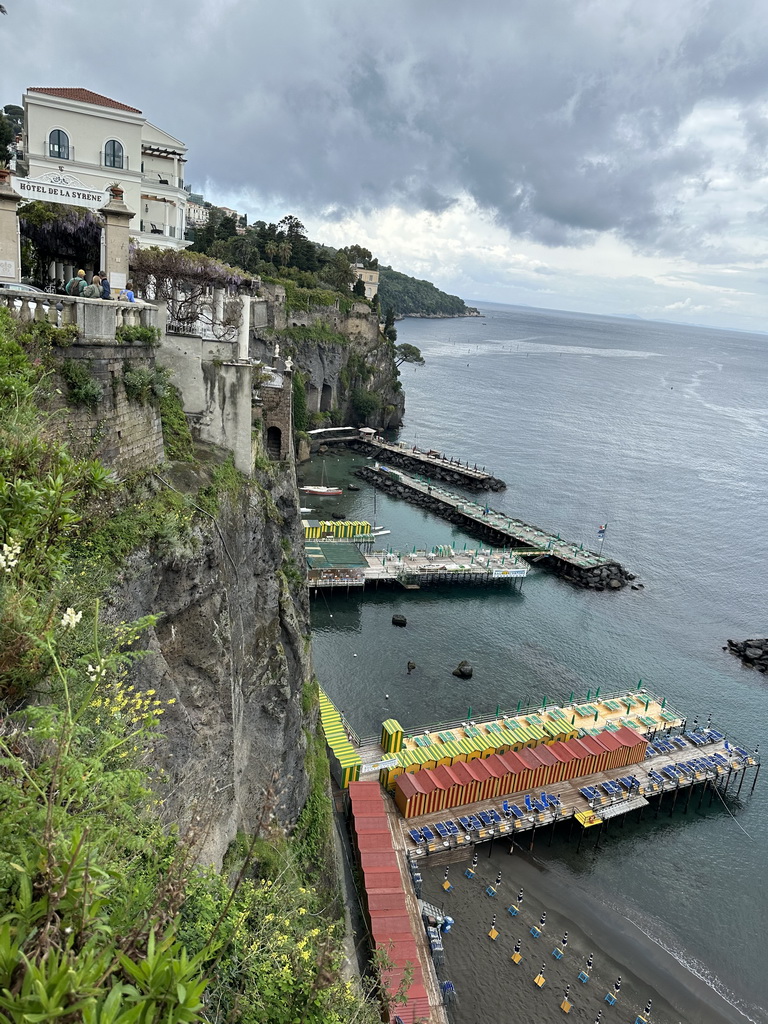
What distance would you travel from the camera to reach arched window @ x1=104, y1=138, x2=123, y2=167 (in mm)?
30859

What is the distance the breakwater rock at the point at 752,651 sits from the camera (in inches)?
1839

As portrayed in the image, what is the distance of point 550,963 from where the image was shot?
962 inches

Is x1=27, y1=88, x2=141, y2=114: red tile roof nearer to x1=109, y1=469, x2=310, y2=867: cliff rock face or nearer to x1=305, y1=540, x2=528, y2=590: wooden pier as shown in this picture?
x1=109, y1=469, x2=310, y2=867: cliff rock face

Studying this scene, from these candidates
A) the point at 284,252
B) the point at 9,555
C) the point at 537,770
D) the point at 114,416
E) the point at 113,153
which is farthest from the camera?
the point at 284,252

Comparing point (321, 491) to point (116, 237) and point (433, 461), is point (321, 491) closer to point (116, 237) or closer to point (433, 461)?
point (433, 461)

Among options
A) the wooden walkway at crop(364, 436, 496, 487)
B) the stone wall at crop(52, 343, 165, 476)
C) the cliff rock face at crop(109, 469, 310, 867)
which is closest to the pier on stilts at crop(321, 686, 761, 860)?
the cliff rock face at crop(109, 469, 310, 867)

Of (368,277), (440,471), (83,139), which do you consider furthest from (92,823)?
(368,277)

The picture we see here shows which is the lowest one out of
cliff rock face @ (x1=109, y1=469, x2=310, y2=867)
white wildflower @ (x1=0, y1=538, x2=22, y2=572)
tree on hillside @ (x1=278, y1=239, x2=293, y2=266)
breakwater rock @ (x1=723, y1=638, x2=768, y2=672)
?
breakwater rock @ (x1=723, y1=638, x2=768, y2=672)

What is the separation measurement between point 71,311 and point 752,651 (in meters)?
50.0

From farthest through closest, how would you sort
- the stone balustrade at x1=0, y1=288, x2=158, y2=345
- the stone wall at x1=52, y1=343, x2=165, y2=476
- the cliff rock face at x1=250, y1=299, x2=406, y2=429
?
1. the cliff rock face at x1=250, y1=299, x2=406, y2=429
2. the stone wall at x1=52, y1=343, x2=165, y2=476
3. the stone balustrade at x1=0, y1=288, x2=158, y2=345

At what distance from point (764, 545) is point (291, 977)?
73.1m

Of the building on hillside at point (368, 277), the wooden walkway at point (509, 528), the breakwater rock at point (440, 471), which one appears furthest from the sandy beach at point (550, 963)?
the building on hillside at point (368, 277)

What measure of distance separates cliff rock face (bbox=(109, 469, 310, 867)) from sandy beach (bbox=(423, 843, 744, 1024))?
927cm

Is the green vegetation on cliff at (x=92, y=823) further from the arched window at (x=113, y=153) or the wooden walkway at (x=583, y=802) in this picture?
the arched window at (x=113, y=153)
